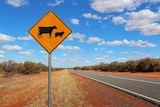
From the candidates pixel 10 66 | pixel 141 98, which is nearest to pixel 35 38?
pixel 141 98

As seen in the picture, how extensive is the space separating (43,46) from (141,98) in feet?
29.1

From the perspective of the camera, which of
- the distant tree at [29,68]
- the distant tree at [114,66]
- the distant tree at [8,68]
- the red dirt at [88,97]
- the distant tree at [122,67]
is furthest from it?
the distant tree at [114,66]

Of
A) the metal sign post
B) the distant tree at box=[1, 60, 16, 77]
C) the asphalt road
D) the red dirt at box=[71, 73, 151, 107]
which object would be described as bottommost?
the red dirt at box=[71, 73, 151, 107]

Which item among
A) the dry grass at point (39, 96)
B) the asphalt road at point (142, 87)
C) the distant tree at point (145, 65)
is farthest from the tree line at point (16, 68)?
the dry grass at point (39, 96)

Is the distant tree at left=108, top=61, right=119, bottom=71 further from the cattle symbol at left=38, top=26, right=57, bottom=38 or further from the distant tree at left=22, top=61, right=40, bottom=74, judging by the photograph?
the cattle symbol at left=38, top=26, right=57, bottom=38

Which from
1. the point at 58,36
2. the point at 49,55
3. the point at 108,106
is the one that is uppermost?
the point at 58,36

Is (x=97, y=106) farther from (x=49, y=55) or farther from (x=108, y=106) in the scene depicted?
(x=49, y=55)

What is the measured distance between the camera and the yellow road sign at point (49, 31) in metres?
8.62

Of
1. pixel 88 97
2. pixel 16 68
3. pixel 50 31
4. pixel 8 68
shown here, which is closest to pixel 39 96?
pixel 88 97

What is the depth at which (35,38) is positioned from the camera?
8.72m

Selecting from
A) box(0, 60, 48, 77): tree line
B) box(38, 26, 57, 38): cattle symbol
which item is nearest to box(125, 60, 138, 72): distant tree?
box(0, 60, 48, 77): tree line

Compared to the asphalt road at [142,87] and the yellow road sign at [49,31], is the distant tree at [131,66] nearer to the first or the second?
the asphalt road at [142,87]

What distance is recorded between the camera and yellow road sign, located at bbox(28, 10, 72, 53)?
28.3 ft

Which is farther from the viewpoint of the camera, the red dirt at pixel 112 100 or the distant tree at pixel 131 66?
the distant tree at pixel 131 66
